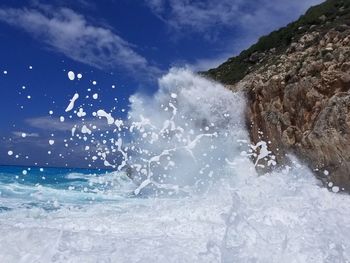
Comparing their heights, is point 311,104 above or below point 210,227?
above

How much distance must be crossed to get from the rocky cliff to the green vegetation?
1.29 m

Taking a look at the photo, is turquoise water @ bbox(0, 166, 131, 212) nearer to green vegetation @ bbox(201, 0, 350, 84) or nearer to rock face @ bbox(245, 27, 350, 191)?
rock face @ bbox(245, 27, 350, 191)

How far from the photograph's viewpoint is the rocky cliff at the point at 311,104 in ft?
42.5

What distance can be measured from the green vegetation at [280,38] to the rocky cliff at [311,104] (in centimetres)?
129

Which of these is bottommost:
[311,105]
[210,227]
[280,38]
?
[210,227]

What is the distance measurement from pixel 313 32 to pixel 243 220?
53.6 feet

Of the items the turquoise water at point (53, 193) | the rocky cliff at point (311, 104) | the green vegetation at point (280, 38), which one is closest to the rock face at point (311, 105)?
the rocky cliff at point (311, 104)

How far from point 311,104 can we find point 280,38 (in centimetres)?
1354

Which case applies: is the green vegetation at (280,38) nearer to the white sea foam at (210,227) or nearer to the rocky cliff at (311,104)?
the rocky cliff at (311,104)

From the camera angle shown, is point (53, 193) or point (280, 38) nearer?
point (53, 193)

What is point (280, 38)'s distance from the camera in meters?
27.8

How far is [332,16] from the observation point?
23562 millimetres

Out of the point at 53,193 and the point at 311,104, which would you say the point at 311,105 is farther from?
the point at 53,193

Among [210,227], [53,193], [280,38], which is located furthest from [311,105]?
[280,38]
